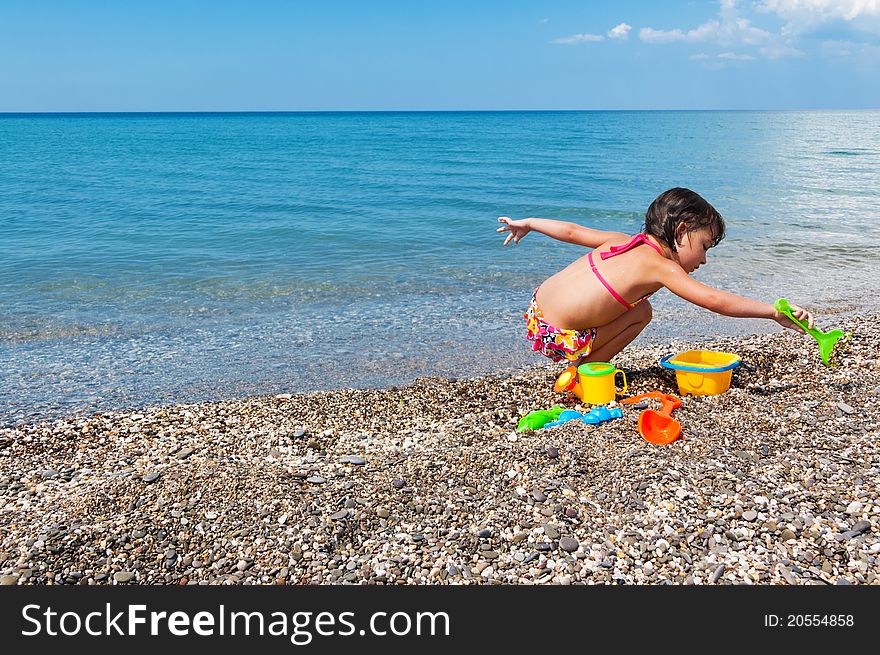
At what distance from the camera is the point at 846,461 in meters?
3.94

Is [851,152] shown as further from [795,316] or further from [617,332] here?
[795,316]

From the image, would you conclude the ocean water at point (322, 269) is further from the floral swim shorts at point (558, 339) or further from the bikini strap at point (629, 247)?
the bikini strap at point (629, 247)

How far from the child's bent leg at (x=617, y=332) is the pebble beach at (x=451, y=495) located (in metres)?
0.42

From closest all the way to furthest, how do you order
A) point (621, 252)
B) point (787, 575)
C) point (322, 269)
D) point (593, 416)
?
1. point (787, 575)
2. point (593, 416)
3. point (621, 252)
4. point (322, 269)

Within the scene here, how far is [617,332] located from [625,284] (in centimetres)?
60

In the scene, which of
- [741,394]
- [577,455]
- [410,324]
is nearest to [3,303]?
[410,324]

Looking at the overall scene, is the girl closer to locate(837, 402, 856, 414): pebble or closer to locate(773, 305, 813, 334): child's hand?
locate(773, 305, 813, 334): child's hand

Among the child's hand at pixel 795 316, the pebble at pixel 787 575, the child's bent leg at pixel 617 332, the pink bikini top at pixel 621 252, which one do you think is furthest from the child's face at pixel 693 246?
the pebble at pixel 787 575

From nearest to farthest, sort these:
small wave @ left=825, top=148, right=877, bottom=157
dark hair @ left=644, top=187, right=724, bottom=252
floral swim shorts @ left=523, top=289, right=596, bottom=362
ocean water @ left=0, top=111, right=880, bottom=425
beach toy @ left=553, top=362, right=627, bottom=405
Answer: dark hair @ left=644, top=187, right=724, bottom=252 < beach toy @ left=553, top=362, right=627, bottom=405 < floral swim shorts @ left=523, top=289, right=596, bottom=362 < ocean water @ left=0, top=111, right=880, bottom=425 < small wave @ left=825, top=148, right=877, bottom=157

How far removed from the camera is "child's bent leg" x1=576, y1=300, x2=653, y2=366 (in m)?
5.25

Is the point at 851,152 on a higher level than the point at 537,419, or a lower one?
higher

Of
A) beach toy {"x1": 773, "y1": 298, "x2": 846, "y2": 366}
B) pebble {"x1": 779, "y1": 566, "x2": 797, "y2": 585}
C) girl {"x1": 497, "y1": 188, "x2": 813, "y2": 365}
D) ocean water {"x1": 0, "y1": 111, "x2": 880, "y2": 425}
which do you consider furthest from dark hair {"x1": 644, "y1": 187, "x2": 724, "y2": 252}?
ocean water {"x1": 0, "y1": 111, "x2": 880, "y2": 425}

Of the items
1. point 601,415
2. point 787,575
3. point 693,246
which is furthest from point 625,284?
point 787,575

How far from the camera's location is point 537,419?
477 centimetres
